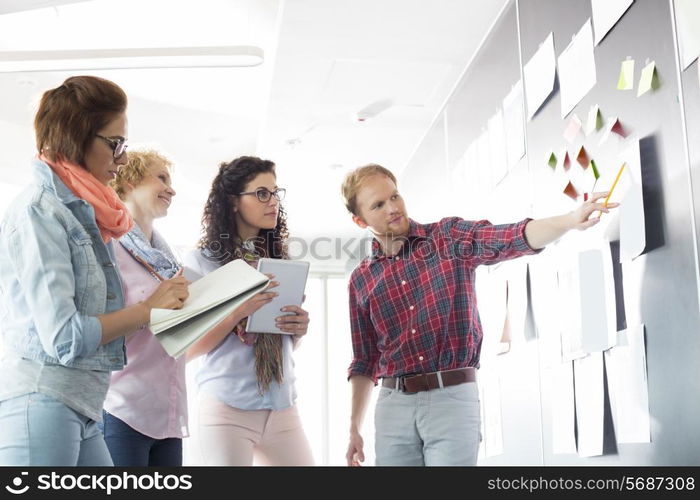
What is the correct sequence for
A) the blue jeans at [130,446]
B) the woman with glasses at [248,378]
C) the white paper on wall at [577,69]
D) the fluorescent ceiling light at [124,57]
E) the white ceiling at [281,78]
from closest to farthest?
the blue jeans at [130,446] < the woman with glasses at [248,378] < the white paper on wall at [577,69] < the fluorescent ceiling light at [124,57] < the white ceiling at [281,78]

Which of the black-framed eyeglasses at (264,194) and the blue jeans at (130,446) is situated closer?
the blue jeans at (130,446)

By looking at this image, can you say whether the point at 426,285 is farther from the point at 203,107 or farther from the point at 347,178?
the point at 203,107

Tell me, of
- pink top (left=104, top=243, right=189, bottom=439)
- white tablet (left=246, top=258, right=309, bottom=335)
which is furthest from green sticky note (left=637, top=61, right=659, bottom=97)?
pink top (left=104, top=243, right=189, bottom=439)

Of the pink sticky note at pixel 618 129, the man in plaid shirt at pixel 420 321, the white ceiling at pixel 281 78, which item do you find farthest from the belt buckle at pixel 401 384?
the white ceiling at pixel 281 78

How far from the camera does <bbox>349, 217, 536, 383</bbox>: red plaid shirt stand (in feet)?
6.79

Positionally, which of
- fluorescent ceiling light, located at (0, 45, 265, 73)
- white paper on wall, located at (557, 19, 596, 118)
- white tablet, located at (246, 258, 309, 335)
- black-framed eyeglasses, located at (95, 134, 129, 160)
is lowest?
white tablet, located at (246, 258, 309, 335)

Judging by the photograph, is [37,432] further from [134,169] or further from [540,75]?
[540,75]

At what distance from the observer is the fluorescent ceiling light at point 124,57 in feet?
9.89

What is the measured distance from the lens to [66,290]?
1356mm

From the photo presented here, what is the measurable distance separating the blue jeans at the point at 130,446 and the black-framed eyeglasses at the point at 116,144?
2.06 ft

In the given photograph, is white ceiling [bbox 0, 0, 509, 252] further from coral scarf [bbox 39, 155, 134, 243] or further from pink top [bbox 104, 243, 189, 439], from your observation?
coral scarf [bbox 39, 155, 134, 243]

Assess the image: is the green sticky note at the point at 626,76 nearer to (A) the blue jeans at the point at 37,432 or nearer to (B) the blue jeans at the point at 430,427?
(B) the blue jeans at the point at 430,427

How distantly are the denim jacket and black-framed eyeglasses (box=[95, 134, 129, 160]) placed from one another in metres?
0.13

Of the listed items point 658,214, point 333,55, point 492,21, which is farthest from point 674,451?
point 333,55
